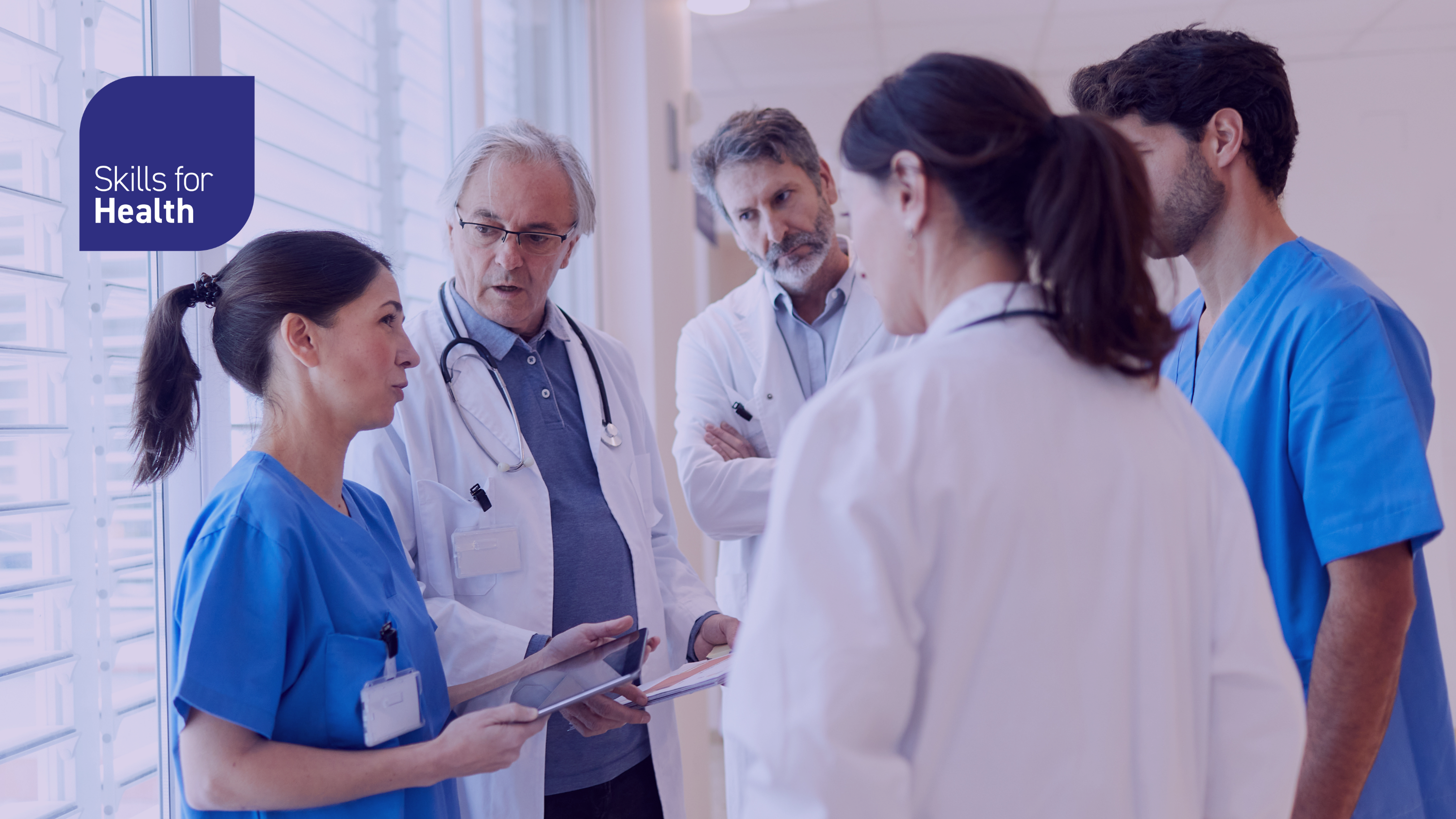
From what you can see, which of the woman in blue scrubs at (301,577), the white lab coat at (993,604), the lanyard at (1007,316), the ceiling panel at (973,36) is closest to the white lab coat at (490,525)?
the woman in blue scrubs at (301,577)

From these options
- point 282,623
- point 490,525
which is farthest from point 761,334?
point 282,623

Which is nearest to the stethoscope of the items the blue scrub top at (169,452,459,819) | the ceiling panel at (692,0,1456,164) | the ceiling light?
the blue scrub top at (169,452,459,819)

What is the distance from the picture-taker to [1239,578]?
0.75 meters

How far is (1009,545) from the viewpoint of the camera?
68 cm

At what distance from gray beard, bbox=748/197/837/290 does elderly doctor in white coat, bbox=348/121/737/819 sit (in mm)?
465

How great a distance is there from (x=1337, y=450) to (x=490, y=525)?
1131 mm

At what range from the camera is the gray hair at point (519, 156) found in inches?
60.6

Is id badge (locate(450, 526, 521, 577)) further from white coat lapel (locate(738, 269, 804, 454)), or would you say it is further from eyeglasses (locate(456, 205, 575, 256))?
white coat lapel (locate(738, 269, 804, 454))

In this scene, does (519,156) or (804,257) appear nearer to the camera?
(519,156)

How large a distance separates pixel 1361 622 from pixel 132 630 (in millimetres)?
1560

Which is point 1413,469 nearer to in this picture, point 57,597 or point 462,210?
point 462,210

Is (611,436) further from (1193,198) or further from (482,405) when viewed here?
(1193,198)

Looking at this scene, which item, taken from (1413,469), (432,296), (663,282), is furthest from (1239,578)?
(663,282)

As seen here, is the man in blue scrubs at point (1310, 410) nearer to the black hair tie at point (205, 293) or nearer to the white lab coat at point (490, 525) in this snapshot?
the white lab coat at point (490, 525)
